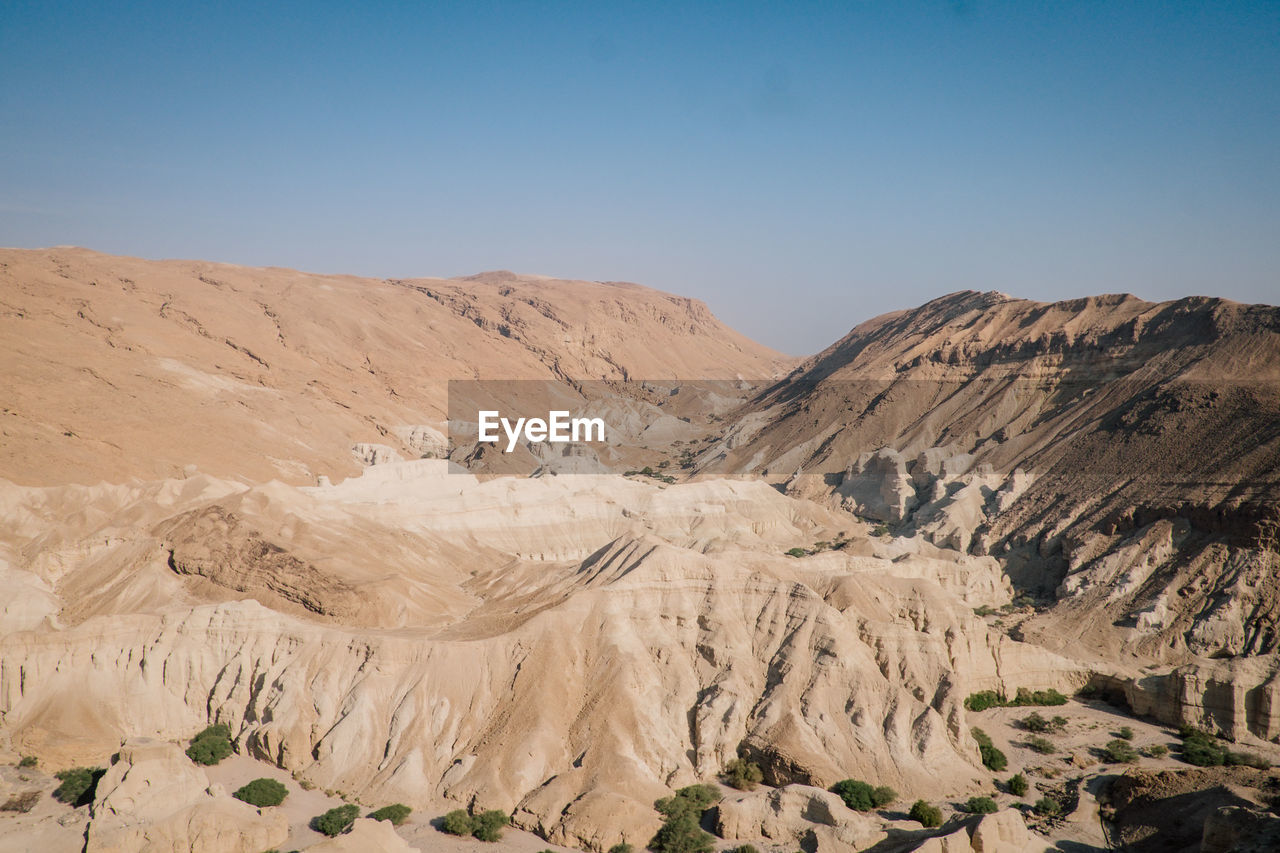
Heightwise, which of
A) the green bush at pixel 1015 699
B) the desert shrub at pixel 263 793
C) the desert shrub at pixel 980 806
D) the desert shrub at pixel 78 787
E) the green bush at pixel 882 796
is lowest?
the desert shrub at pixel 78 787

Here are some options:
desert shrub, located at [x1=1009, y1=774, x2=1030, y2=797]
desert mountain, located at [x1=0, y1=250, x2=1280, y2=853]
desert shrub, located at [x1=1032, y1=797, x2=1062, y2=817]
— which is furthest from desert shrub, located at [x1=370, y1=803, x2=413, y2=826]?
desert shrub, located at [x1=1032, y1=797, x2=1062, y2=817]

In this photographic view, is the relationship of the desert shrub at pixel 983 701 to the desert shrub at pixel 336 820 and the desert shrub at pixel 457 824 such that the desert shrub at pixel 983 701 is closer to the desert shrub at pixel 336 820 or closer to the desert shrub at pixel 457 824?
the desert shrub at pixel 457 824

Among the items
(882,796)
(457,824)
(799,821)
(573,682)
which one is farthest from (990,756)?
(457,824)

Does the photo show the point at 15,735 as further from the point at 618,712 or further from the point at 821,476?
the point at 821,476

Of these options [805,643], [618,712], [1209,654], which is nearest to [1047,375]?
[1209,654]

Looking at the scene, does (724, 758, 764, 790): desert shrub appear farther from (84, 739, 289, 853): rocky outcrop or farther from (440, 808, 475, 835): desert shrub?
(84, 739, 289, 853): rocky outcrop

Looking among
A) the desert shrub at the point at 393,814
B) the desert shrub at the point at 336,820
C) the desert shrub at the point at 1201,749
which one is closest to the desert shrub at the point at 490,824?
the desert shrub at the point at 393,814
